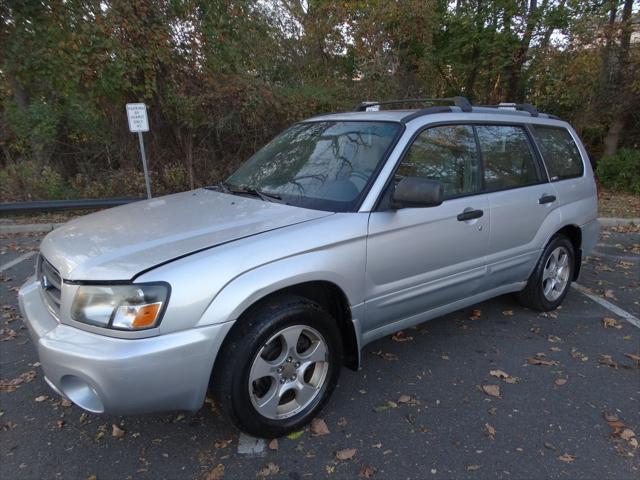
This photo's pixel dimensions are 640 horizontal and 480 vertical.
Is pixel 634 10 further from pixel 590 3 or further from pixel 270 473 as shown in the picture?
pixel 270 473

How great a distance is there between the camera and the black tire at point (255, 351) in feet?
7.43

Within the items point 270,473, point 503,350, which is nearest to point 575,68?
point 503,350

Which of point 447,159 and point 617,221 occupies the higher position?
point 447,159

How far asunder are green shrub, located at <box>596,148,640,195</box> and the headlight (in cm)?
1175

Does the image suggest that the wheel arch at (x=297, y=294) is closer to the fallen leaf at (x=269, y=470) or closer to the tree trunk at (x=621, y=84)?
the fallen leaf at (x=269, y=470)

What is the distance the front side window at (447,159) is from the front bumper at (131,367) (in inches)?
64.7

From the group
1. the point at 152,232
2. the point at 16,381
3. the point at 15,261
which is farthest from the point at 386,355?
the point at 15,261

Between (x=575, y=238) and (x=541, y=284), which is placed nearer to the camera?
(x=541, y=284)

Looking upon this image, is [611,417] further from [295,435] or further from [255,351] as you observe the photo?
[255,351]

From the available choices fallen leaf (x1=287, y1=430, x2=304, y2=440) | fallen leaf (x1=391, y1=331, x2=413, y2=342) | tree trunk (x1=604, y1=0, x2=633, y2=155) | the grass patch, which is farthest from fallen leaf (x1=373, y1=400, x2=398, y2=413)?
tree trunk (x1=604, y1=0, x2=633, y2=155)

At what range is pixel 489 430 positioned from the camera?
263cm

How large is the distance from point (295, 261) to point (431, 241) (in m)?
1.05

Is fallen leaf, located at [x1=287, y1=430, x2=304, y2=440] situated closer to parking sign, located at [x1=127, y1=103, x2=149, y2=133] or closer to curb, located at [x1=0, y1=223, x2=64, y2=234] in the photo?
parking sign, located at [x1=127, y1=103, x2=149, y2=133]

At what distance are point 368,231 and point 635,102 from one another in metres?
11.2
